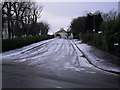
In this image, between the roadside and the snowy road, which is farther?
the roadside

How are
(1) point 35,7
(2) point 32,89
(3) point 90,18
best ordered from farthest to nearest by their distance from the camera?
(1) point 35,7, (3) point 90,18, (2) point 32,89

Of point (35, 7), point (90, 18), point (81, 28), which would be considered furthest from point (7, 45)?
point (81, 28)

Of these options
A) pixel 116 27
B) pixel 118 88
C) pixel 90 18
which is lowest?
pixel 118 88

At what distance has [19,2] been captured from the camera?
46.6 metres

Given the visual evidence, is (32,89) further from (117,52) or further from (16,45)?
(16,45)

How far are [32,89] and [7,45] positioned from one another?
72.2 feet

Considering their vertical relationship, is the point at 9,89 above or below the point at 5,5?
below

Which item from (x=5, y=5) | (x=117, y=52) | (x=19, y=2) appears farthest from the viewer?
(x=19, y=2)

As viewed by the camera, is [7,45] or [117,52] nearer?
[117,52]

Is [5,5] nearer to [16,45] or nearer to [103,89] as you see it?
[16,45]

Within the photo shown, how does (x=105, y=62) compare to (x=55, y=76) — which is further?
(x=105, y=62)

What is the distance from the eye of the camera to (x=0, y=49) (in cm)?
2647

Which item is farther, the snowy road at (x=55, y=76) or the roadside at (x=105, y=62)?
the roadside at (x=105, y=62)

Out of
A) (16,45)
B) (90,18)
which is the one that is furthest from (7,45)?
(90,18)
